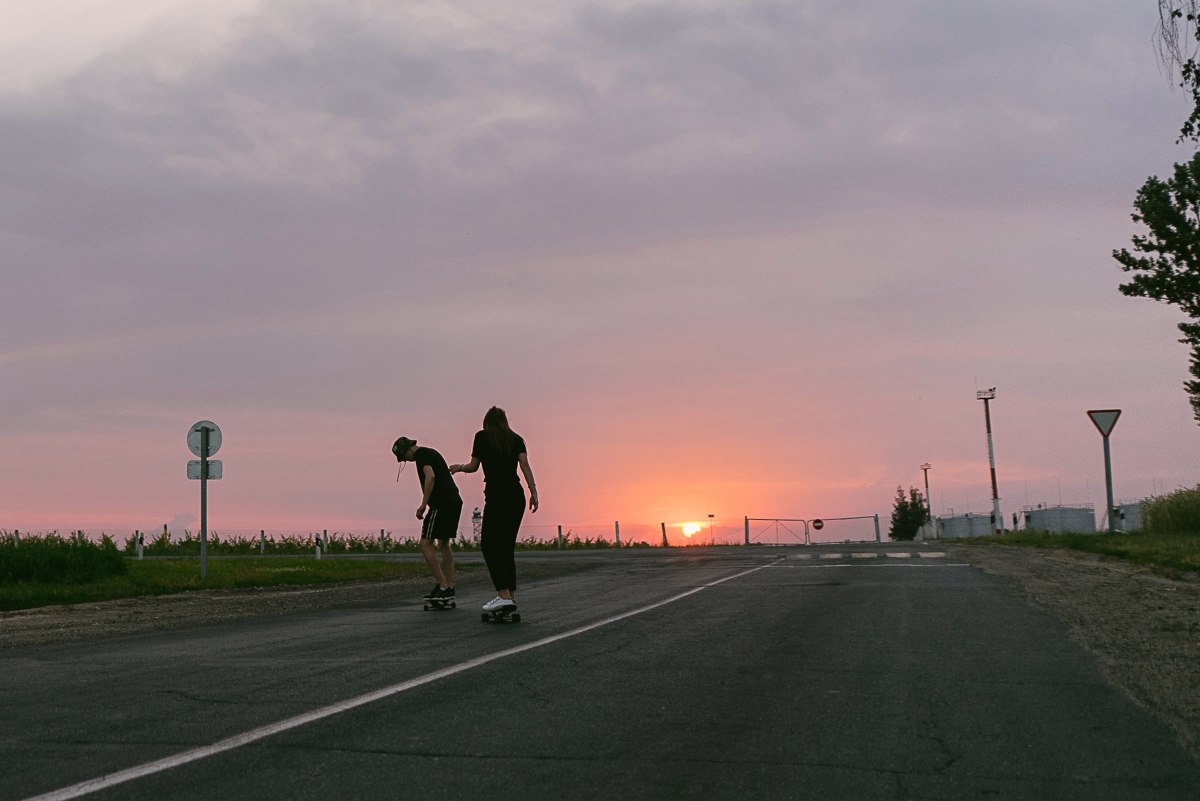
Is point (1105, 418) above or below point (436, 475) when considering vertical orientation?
above

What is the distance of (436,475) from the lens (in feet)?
42.1

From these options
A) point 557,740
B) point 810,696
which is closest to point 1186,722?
point 810,696

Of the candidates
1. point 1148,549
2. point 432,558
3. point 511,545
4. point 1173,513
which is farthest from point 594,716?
point 1173,513

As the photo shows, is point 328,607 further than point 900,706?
Yes

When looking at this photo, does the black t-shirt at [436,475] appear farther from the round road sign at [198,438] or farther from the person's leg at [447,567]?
the round road sign at [198,438]

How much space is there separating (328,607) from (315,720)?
9.26 metres

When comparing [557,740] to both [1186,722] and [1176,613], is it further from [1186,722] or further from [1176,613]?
[1176,613]

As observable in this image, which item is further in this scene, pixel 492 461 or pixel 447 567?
pixel 447 567

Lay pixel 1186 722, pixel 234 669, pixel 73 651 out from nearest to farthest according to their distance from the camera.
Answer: pixel 1186 722
pixel 234 669
pixel 73 651

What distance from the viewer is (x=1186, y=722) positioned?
5.48 meters

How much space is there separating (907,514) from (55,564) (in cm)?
11887

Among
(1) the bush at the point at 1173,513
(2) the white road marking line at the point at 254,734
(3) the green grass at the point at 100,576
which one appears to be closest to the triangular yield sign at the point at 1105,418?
(1) the bush at the point at 1173,513

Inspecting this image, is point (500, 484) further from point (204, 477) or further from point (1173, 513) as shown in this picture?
point (1173, 513)

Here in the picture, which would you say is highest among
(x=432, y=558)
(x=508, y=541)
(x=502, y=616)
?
(x=508, y=541)
